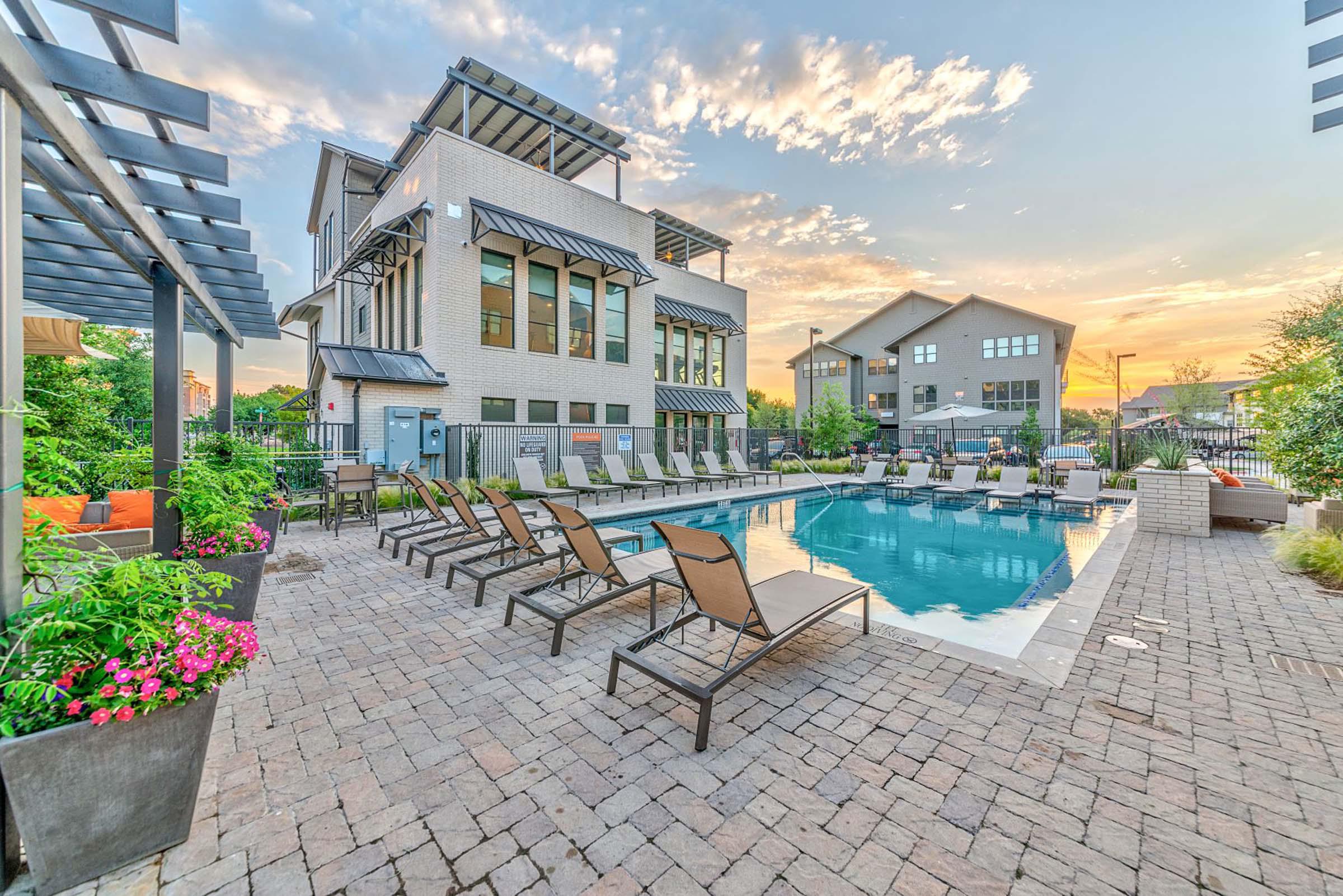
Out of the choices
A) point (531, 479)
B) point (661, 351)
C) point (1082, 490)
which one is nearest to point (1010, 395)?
point (1082, 490)

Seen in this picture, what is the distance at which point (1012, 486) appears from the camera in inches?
488

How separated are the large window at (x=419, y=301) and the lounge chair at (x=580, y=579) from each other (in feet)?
38.4

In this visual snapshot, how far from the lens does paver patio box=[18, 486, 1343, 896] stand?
5.88ft

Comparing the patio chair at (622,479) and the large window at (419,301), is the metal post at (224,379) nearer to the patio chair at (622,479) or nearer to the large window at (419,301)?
the large window at (419,301)

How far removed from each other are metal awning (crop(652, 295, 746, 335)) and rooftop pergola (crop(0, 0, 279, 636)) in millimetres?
14793

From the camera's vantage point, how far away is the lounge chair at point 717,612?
2.73m

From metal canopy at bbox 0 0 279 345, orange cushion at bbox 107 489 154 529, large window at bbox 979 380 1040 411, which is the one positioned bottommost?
orange cushion at bbox 107 489 154 529

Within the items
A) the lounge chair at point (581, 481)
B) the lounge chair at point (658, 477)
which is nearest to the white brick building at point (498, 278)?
the lounge chair at point (658, 477)

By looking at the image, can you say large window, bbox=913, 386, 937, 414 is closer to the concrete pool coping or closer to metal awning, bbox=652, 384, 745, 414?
metal awning, bbox=652, 384, 745, 414

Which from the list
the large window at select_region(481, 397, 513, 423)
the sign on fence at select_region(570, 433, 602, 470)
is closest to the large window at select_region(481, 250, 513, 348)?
the large window at select_region(481, 397, 513, 423)

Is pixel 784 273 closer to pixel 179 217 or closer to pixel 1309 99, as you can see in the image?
pixel 1309 99

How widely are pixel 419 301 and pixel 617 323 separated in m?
6.25

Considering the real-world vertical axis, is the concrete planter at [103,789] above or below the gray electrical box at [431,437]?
below

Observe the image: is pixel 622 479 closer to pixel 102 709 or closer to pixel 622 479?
pixel 622 479
